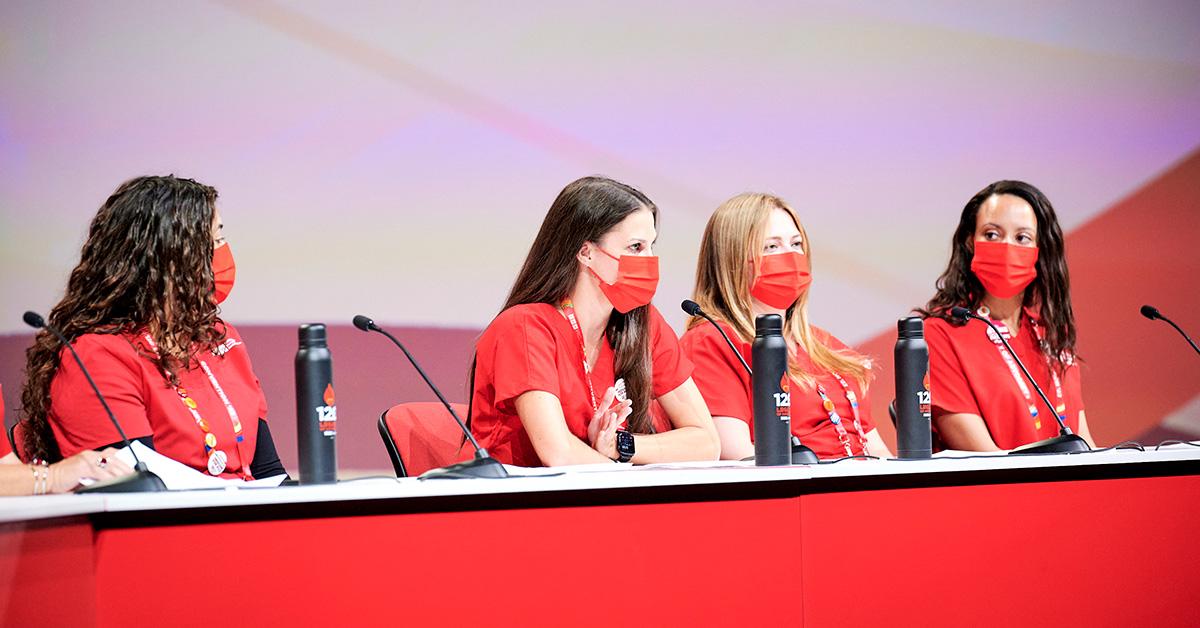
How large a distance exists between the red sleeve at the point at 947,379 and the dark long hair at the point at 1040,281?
0.28 ft

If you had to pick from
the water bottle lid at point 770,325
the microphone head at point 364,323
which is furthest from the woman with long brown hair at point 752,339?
the microphone head at point 364,323

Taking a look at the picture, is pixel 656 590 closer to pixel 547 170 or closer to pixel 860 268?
pixel 547 170

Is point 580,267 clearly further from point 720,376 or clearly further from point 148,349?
point 148,349

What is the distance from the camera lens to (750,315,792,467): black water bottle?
6.25 feet

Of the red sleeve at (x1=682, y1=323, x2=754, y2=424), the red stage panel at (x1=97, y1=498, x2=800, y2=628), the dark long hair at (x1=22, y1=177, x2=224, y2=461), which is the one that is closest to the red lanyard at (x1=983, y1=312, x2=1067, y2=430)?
the red sleeve at (x1=682, y1=323, x2=754, y2=424)

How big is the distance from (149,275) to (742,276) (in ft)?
5.42

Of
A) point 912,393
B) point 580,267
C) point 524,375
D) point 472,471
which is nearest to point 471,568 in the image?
point 472,471

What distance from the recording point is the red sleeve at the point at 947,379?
306 cm

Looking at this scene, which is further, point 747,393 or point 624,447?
point 747,393

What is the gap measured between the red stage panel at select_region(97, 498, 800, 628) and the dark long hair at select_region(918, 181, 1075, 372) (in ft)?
5.80

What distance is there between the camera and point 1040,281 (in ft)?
10.8

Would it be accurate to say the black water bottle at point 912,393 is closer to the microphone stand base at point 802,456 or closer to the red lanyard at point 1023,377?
the microphone stand base at point 802,456

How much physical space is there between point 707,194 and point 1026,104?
4.97 ft

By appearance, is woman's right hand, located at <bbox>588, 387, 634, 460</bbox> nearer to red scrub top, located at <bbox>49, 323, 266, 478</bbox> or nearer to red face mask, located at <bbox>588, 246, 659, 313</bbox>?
red face mask, located at <bbox>588, 246, 659, 313</bbox>
